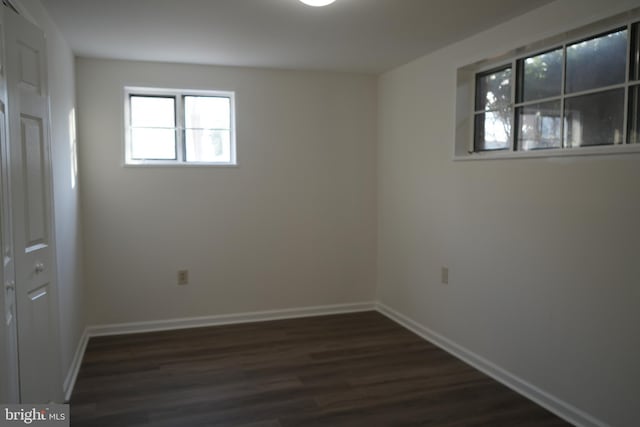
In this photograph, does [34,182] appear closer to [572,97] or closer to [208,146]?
[208,146]

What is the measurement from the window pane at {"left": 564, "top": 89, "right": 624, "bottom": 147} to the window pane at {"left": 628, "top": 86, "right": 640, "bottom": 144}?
0.15 feet

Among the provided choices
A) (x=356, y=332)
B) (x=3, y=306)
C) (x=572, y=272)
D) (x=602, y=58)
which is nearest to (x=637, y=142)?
(x=602, y=58)

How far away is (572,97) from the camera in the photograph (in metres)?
2.62

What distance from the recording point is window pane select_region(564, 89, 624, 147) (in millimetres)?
2398

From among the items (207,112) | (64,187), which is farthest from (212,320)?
(207,112)

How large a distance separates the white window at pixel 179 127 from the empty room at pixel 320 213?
0.02 m

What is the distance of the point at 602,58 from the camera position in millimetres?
2453

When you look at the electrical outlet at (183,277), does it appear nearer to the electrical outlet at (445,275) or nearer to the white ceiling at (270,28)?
the white ceiling at (270,28)

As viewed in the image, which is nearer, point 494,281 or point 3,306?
point 3,306

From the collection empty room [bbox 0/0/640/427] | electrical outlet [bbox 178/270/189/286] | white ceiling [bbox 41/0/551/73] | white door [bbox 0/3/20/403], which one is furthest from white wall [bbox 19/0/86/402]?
white door [bbox 0/3/20/403]

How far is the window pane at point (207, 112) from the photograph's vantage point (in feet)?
13.8

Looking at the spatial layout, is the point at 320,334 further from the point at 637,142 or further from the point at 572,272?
the point at 637,142

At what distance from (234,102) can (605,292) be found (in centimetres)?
326

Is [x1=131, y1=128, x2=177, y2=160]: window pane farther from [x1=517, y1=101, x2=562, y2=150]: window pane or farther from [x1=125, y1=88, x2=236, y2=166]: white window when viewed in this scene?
[x1=517, y1=101, x2=562, y2=150]: window pane
